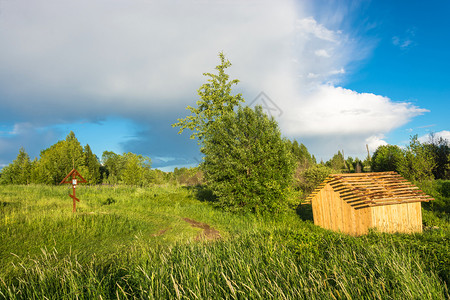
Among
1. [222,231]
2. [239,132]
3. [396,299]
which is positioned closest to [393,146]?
[239,132]

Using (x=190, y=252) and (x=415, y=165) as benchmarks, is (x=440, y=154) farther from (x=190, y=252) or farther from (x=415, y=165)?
(x=190, y=252)

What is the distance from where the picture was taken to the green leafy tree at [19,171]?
45312 millimetres

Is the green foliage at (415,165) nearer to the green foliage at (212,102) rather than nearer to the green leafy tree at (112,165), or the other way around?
the green foliage at (212,102)

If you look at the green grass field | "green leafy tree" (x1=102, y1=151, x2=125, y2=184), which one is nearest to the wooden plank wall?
the green grass field

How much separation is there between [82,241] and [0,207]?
9243 millimetres

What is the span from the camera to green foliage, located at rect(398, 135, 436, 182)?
Result: 2894 centimetres

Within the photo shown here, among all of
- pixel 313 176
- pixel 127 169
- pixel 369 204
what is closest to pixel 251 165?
pixel 369 204

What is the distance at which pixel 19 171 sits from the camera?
4684 cm

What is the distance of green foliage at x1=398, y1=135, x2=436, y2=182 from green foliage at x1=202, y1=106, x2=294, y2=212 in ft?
78.3

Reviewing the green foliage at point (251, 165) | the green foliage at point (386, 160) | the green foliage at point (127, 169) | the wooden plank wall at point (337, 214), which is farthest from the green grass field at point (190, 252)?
the green foliage at point (386, 160)

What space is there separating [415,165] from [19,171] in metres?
70.3

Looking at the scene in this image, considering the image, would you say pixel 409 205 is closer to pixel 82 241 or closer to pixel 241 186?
pixel 241 186

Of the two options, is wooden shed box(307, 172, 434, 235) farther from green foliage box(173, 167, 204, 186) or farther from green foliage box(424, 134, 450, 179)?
green foliage box(424, 134, 450, 179)

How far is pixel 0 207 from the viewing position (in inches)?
550
